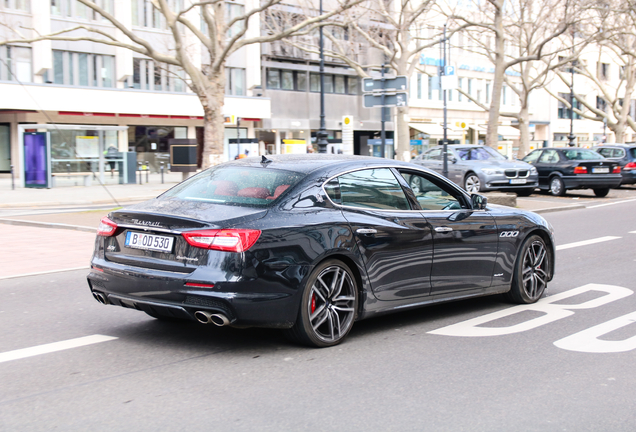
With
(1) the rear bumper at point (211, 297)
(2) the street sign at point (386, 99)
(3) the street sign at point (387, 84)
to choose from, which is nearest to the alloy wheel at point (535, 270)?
(1) the rear bumper at point (211, 297)

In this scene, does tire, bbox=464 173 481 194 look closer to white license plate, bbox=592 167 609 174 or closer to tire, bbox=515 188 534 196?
tire, bbox=515 188 534 196

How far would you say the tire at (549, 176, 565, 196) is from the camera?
25.6m

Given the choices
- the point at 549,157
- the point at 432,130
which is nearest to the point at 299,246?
the point at 549,157

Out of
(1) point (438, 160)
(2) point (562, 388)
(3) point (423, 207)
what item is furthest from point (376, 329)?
(1) point (438, 160)

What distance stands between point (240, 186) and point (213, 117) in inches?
555

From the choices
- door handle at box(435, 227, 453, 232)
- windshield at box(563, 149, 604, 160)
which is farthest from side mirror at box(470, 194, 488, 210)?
windshield at box(563, 149, 604, 160)

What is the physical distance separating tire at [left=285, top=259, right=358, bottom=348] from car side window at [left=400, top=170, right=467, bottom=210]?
3.73ft

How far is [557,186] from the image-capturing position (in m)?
25.7

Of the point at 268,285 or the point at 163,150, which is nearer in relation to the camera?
the point at 268,285

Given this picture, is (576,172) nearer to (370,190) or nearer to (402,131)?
(402,131)

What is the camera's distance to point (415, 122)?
6328cm

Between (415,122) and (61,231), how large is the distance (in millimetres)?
51599

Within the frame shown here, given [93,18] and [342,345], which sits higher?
[93,18]

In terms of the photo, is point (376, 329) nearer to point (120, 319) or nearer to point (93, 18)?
point (120, 319)
